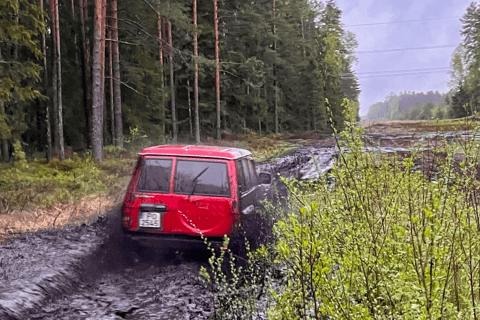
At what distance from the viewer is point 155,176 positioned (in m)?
6.80

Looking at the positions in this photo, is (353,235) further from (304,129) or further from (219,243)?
(304,129)

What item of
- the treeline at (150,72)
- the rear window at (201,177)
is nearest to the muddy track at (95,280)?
the rear window at (201,177)

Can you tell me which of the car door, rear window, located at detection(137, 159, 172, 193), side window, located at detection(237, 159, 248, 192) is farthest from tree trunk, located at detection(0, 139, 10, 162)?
side window, located at detection(237, 159, 248, 192)

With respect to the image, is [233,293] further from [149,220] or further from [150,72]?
[150,72]

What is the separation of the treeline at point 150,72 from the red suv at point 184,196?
6.61 meters

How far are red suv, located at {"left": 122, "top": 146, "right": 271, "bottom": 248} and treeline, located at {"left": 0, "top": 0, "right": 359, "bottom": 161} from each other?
6.61 m

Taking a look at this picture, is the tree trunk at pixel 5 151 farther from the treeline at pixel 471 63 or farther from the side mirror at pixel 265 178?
the treeline at pixel 471 63

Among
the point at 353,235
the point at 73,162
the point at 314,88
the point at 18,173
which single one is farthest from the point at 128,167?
the point at 314,88

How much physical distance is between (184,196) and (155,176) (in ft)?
1.86

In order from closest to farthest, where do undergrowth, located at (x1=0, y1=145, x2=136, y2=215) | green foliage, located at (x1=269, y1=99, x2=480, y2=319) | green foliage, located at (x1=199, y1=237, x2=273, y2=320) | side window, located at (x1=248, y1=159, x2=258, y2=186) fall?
1. green foliage, located at (x1=269, y1=99, x2=480, y2=319)
2. green foliage, located at (x1=199, y1=237, x2=273, y2=320)
3. side window, located at (x1=248, y1=159, x2=258, y2=186)
4. undergrowth, located at (x1=0, y1=145, x2=136, y2=215)

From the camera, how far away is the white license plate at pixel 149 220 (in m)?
6.64

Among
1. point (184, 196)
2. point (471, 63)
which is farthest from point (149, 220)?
point (471, 63)

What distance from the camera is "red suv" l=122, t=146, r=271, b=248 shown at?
6.56 m

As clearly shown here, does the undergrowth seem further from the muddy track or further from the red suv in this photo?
the red suv
